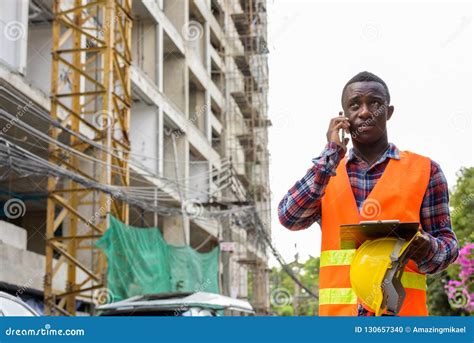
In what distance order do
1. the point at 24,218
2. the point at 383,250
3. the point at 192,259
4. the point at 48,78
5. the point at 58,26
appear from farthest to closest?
the point at 24,218 → the point at 192,259 → the point at 48,78 → the point at 58,26 → the point at 383,250

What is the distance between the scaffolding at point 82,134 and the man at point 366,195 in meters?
13.6

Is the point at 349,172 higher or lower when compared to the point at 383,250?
higher

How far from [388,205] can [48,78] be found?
54.5 ft

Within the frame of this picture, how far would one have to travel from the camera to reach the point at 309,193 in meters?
2.51

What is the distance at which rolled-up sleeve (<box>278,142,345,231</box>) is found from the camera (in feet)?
8.10

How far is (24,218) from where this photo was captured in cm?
2470

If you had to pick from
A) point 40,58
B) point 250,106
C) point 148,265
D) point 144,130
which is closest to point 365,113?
point 148,265

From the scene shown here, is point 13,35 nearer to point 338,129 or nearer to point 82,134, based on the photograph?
point 82,134

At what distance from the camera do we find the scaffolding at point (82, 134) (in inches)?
664

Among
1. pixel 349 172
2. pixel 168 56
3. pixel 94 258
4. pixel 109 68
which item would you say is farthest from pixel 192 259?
pixel 349 172

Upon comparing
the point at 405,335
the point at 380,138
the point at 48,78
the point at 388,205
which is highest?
the point at 48,78

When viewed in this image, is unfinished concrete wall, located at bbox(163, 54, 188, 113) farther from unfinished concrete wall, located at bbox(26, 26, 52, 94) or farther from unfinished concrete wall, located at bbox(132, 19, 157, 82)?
unfinished concrete wall, located at bbox(26, 26, 52, 94)

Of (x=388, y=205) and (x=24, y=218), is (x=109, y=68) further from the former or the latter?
(x=388, y=205)

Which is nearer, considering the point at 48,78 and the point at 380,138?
the point at 380,138
